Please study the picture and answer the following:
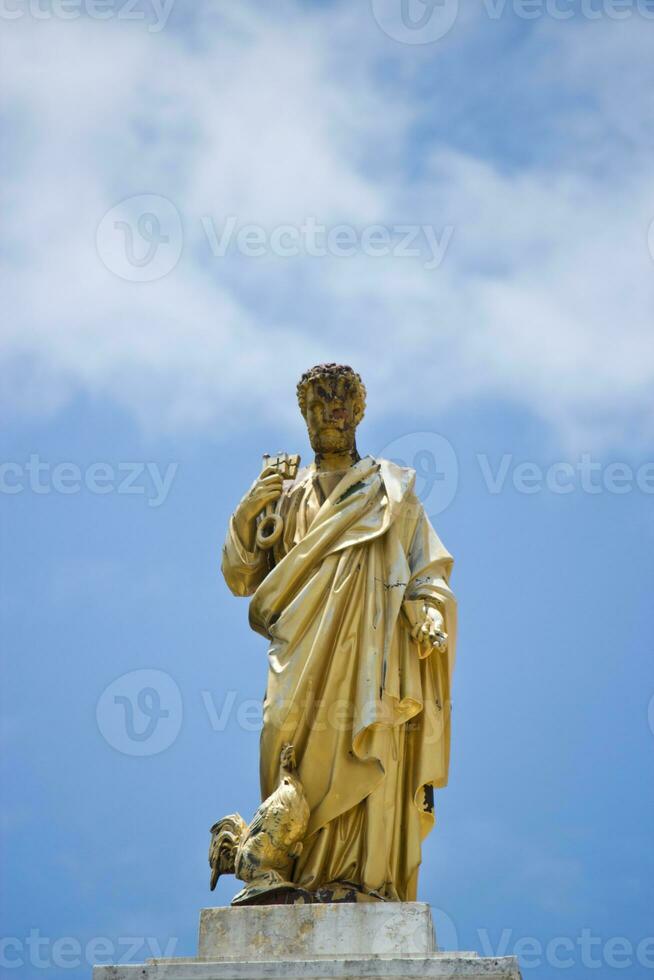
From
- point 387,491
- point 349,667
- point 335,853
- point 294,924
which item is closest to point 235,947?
point 294,924

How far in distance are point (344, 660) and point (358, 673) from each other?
0.14 m

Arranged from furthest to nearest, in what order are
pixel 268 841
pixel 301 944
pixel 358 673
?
pixel 358 673 → pixel 268 841 → pixel 301 944

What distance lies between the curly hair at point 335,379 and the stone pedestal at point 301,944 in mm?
4140

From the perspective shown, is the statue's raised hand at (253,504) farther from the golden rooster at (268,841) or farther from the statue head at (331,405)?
the golden rooster at (268,841)

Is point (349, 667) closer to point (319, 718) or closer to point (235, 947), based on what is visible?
point (319, 718)

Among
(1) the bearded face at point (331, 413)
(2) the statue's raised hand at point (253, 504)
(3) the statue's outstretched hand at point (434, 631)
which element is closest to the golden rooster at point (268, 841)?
(3) the statue's outstretched hand at point (434, 631)

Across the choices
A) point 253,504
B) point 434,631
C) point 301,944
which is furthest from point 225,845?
point 253,504

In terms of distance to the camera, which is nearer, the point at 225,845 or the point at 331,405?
the point at 225,845

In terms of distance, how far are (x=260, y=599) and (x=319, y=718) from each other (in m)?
1.10

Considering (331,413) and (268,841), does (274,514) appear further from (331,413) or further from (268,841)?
(268,841)

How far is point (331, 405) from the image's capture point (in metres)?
12.8

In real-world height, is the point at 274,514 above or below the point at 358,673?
above

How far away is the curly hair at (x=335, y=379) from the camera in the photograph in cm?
1283

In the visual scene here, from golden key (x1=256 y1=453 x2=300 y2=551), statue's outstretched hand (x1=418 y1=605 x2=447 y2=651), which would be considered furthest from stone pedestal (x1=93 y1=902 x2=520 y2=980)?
golden key (x1=256 y1=453 x2=300 y2=551)
